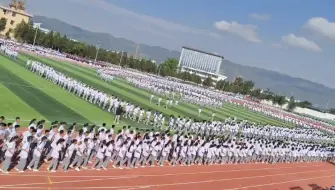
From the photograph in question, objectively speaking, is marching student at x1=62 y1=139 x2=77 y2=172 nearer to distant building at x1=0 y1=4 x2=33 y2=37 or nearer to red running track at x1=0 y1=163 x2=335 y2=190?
red running track at x1=0 y1=163 x2=335 y2=190

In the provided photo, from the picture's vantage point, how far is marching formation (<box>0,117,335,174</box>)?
53.6ft

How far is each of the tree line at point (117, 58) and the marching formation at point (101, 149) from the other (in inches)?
3102

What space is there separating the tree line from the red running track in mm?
77857

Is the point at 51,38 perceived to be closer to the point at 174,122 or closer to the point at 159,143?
the point at 174,122

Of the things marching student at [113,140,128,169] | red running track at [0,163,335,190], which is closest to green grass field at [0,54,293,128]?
marching student at [113,140,128,169]

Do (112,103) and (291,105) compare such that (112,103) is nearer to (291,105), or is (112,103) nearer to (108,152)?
(108,152)

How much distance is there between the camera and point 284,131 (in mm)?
49281

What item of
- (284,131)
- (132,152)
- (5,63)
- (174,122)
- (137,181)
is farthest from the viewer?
(284,131)

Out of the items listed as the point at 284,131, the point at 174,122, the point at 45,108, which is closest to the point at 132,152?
the point at 45,108

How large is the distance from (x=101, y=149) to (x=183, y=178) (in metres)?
5.02

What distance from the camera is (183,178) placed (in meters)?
21.7

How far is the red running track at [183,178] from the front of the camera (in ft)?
51.7

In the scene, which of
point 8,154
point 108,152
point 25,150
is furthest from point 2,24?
point 8,154

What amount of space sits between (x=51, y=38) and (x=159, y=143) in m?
85.4
